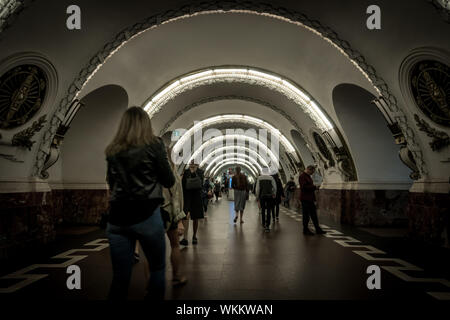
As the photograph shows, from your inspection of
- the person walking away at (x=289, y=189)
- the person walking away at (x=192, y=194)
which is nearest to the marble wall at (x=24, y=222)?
the person walking away at (x=192, y=194)

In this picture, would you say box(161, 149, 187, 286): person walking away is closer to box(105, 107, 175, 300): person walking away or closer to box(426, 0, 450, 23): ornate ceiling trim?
box(105, 107, 175, 300): person walking away

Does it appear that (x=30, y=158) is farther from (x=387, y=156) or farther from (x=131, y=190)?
(x=387, y=156)

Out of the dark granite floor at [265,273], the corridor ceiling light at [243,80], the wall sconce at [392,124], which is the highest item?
the corridor ceiling light at [243,80]

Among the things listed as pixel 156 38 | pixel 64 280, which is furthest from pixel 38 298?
pixel 156 38

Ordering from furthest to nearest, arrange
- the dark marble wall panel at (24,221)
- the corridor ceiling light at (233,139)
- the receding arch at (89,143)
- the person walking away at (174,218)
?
the corridor ceiling light at (233,139) → the receding arch at (89,143) → the dark marble wall panel at (24,221) → the person walking away at (174,218)

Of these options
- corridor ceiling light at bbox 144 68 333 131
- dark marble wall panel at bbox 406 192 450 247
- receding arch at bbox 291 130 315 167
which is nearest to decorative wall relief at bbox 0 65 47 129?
corridor ceiling light at bbox 144 68 333 131

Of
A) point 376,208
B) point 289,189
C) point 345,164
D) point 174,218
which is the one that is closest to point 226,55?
point 345,164

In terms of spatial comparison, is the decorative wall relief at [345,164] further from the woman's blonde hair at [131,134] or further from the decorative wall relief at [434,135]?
the woman's blonde hair at [131,134]

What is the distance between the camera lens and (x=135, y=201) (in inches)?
72.8

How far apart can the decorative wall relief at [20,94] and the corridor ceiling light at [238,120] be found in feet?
32.8

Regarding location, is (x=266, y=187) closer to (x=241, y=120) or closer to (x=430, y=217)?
(x=430, y=217)

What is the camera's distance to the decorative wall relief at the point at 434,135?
541 centimetres

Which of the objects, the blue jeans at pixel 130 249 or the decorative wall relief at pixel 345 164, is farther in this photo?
the decorative wall relief at pixel 345 164
